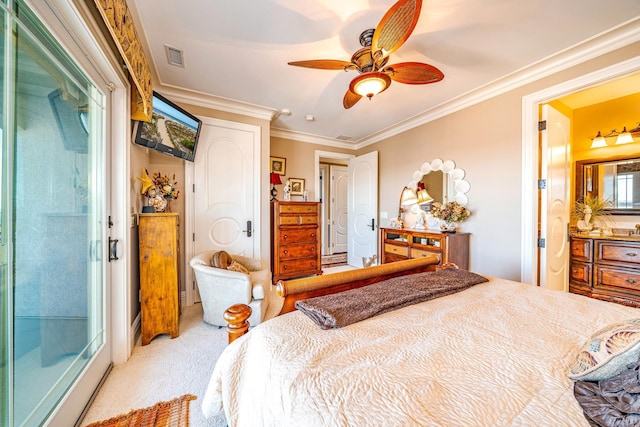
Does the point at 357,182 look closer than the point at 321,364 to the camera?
No

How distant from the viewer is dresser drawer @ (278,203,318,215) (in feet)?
12.0

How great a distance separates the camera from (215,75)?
2.51 meters

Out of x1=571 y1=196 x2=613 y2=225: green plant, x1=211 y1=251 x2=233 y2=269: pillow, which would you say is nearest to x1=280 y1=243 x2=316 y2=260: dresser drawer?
x1=211 y1=251 x2=233 y2=269: pillow

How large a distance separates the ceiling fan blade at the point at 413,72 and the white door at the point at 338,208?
13.8ft

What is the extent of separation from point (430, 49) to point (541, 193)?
1.81 meters

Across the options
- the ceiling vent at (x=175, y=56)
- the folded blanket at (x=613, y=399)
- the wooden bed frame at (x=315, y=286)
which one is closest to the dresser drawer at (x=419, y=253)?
the wooden bed frame at (x=315, y=286)

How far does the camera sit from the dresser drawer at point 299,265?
12.0 feet

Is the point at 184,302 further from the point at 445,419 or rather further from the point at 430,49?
the point at 430,49

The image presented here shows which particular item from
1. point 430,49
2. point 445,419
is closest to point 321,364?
point 445,419

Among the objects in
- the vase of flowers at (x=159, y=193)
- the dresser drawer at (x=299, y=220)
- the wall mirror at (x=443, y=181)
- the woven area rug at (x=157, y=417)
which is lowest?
the woven area rug at (x=157, y=417)

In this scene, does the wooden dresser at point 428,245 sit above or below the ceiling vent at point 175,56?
below

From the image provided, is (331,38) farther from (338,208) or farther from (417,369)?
(338,208)

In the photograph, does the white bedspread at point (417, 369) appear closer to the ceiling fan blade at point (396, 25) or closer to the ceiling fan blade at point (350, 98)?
the ceiling fan blade at point (396, 25)

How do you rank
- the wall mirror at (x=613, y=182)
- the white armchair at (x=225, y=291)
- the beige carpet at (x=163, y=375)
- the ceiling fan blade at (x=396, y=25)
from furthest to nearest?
the wall mirror at (x=613, y=182)
the white armchair at (x=225, y=291)
the beige carpet at (x=163, y=375)
the ceiling fan blade at (x=396, y=25)
